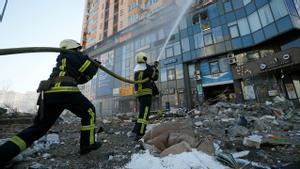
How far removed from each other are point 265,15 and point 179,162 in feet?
61.3

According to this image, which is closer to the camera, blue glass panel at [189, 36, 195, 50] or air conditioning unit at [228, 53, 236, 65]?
air conditioning unit at [228, 53, 236, 65]

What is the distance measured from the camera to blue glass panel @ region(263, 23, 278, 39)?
48.7 feet

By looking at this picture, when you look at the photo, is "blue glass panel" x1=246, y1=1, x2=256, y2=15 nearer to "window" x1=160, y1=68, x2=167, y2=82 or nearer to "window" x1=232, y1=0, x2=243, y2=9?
"window" x1=232, y1=0, x2=243, y2=9

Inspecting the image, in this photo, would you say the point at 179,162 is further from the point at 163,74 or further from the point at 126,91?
the point at 126,91

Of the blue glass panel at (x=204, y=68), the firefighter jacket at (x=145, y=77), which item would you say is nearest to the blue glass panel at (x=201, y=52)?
the blue glass panel at (x=204, y=68)

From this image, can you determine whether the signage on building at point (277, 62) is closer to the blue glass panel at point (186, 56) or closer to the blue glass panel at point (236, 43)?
the blue glass panel at point (236, 43)

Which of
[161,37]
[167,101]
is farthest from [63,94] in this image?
[161,37]

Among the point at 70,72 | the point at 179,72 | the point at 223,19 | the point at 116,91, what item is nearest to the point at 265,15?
the point at 223,19

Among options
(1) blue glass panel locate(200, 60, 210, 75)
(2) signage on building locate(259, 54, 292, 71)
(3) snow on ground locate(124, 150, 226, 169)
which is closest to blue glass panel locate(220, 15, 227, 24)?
(1) blue glass panel locate(200, 60, 210, 75)

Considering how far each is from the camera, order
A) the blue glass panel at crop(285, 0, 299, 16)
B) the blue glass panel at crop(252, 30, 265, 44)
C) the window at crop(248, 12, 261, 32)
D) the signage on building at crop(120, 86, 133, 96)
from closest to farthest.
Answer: the blue glass panel at crop(285, 0, 299, 16) < the blue glass panel at crop(252, 30, 265, 44) < the window at crop(248, 12, 261, 32) < the signage on building at crop(120, 86, 133, 96)

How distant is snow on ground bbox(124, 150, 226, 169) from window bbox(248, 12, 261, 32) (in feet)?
60.6

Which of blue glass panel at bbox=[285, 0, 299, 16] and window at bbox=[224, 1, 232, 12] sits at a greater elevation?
window at bbox=[224, 1, 232, 12]

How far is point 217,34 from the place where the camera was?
1931cm

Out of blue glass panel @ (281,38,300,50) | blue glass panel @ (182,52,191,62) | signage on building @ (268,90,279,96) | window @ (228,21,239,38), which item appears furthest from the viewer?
blue glass panel @ (182,52,191,62)
